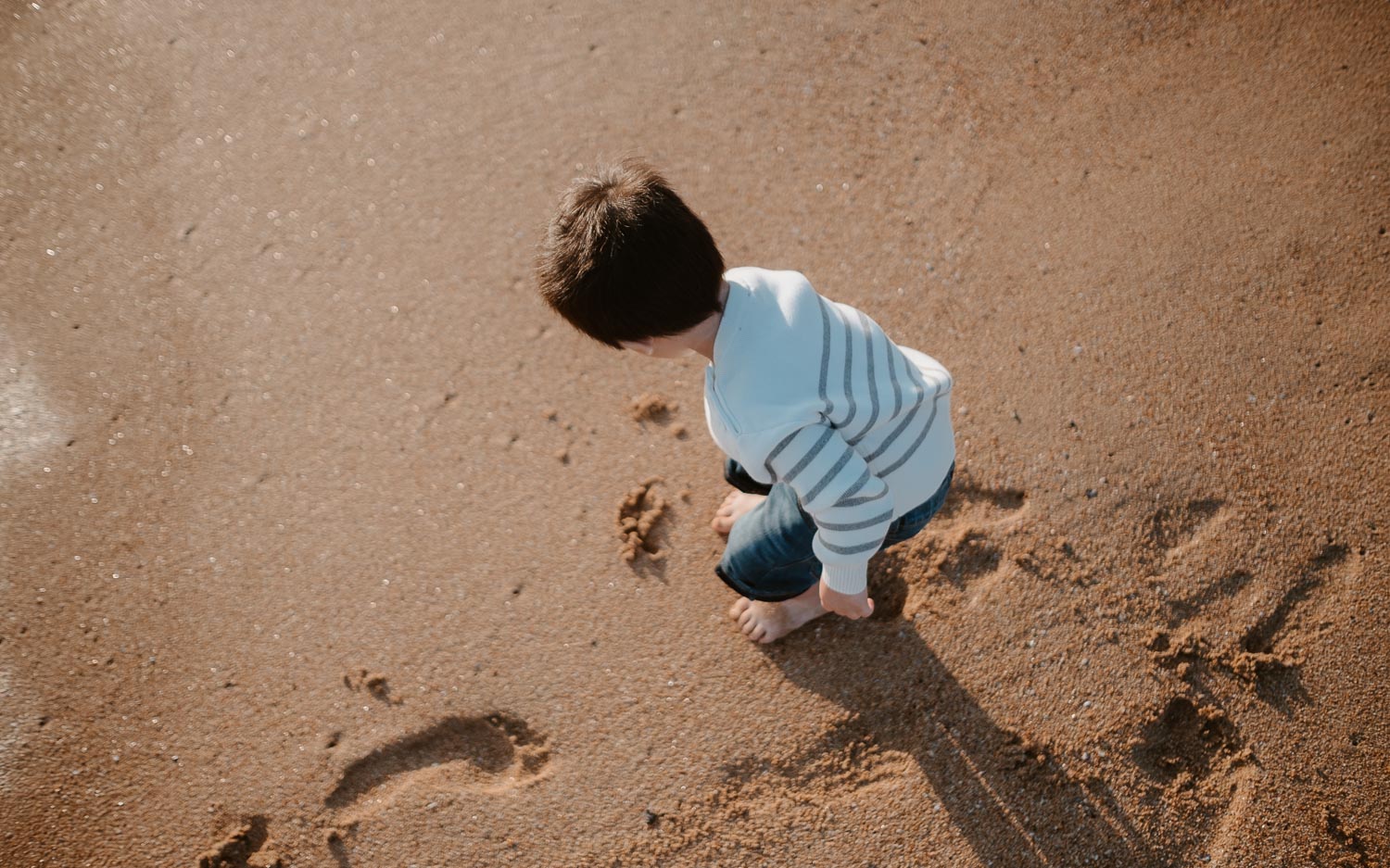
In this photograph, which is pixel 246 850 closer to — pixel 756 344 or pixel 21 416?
pixel 21 416

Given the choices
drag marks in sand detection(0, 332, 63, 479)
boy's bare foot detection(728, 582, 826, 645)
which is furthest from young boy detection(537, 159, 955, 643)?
drag marks in sand detection(0, 332, 63, 479)

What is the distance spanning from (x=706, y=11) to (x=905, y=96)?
0.72 meters

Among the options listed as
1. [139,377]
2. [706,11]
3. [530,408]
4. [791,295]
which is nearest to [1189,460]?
[791,295]

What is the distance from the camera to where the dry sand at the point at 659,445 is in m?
1.93

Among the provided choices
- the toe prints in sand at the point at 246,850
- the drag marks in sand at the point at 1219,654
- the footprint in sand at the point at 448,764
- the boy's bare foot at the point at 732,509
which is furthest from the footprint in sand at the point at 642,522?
the drag marks in sand at the point at 1219,654

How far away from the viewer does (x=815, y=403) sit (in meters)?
1.40

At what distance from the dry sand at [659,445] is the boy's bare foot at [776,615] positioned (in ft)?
0.21

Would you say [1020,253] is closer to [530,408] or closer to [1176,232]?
[1176,232]

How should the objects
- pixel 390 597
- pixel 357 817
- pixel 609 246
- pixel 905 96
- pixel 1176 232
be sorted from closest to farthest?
pixel 609 246, pixel 357 817, pixel 390 597, pixel 1176 232, pixel 905 96

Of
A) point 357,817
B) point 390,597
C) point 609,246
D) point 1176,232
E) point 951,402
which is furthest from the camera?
point 1176,232

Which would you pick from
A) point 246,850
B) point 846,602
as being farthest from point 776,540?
point 246,850

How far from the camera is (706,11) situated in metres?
2.83

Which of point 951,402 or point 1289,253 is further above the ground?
point 951,402

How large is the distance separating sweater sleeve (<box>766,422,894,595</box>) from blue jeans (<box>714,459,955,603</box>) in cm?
25
